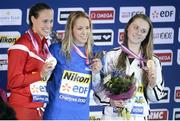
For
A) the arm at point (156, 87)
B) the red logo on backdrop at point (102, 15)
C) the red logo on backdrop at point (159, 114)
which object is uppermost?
the red logo on backdrop at point (102, 15)

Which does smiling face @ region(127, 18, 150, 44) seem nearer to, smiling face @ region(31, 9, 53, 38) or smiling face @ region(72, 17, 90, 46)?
smiling face @ region(72, 17, 90, 46)

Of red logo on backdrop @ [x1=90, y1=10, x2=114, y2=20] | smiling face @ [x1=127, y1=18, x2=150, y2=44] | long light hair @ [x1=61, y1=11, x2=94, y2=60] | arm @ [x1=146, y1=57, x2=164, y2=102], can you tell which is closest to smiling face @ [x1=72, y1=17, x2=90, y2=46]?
long light hair @ [x1=61, y1=11, x2=94, y2=60]

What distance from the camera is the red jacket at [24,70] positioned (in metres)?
3.97

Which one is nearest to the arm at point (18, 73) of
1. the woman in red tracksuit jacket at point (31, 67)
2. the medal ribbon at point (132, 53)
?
the woman in red tracksuit jacket at point (31, 67)

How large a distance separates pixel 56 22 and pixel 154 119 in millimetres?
1449

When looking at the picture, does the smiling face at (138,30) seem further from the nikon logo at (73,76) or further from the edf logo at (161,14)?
the edf logo at (161,14)

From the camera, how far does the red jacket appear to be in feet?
13.0

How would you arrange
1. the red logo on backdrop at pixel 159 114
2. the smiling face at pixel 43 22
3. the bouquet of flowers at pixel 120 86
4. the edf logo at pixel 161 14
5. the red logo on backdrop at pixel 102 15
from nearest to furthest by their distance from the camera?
the bouquet of flowers at pixel 120 86, the smiling face at pixel 43 22, the red logo on backdrop at pixel 102 15, the edf logo at pixel 161 14, the red logo on backdrop at pixel 159 114

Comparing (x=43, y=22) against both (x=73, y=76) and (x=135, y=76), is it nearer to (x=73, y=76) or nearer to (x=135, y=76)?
(x=73, y=76)

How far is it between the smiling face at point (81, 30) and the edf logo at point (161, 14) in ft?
5.38

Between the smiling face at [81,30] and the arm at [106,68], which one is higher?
the smiling face at [81,30]

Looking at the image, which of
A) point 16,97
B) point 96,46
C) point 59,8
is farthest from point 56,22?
point 16,97

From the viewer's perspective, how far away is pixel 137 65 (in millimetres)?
3996

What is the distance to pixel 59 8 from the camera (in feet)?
17.0
